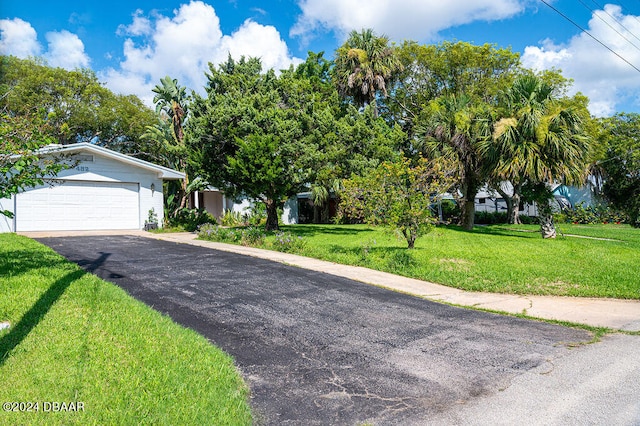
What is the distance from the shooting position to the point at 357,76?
28656 millimetres

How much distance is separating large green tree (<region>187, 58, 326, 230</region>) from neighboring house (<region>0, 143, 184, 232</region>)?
4.34m

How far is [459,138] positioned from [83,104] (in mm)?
26603

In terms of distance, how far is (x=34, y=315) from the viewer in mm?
5598

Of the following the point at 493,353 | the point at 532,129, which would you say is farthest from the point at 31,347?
the point at 532,129

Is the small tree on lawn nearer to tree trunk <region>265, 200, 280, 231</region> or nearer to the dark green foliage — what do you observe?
tree trunk <region>265, 200, 280, 231</region>

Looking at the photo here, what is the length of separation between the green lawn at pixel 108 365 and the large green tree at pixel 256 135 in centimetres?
1049

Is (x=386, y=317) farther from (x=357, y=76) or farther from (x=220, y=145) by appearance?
(x=357, y=76)

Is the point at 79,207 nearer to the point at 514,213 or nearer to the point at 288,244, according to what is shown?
the point at 288,244

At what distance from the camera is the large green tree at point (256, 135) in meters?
16.7

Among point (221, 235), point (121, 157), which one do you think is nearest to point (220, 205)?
point (121, 157)

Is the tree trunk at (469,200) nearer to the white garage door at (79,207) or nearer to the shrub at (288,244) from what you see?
the shrub at (288,244)

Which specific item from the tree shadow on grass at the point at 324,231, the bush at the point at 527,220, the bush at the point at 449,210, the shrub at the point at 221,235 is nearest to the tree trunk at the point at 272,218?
the tree shadow on grass at the point at 324,231

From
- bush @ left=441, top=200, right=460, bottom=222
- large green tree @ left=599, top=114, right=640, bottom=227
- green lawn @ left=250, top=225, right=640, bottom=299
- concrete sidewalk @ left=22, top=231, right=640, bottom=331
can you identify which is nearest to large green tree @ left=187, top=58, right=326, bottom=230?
green lawn @ left=250, top=225, right=640, bottom=299

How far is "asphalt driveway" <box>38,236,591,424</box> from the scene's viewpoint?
154 inches
